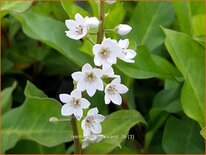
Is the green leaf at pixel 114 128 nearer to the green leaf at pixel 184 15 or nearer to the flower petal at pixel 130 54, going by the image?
the flower petal at pixel 130 54

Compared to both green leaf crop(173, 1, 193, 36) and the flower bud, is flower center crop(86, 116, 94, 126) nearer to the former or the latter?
the flower bud

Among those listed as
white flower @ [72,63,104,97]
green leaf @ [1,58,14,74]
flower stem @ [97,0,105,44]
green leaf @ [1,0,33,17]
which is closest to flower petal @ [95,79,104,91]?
white flower @ [72,63,104,97]

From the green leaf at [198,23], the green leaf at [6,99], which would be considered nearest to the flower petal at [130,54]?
the green leaf at [198,23]

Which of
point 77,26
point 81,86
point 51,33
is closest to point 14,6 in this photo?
point 51,33

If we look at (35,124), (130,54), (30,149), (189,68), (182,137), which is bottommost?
(30,149)

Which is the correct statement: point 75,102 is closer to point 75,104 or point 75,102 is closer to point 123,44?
point 75,104

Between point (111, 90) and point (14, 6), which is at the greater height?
point (111, 90)
